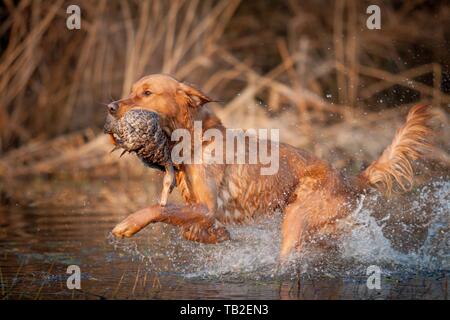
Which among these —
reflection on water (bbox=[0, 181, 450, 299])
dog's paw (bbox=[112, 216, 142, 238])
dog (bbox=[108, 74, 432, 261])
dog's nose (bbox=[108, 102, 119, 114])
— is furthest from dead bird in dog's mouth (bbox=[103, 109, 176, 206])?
reflection on water (bbox=[0, 181, 450, 299])

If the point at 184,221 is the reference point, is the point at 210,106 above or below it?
above

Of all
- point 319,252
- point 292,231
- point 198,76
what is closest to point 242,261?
point 292,231

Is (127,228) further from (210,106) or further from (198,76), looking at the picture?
(198,76)

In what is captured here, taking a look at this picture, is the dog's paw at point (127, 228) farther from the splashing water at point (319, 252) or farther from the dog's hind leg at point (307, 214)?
the dog's hind leg at point (307, 214)

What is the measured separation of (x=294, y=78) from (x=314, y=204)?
6243 mm

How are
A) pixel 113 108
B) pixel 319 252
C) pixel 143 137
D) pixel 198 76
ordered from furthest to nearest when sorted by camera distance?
1. pixel 198 76
2. pixel 319 252
3. pixel 113 108
4. pixel 143 137

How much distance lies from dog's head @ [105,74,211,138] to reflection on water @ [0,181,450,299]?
107 cm

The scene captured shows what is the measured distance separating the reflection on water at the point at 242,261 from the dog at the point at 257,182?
17 cm

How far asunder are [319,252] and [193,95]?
161 centimetres

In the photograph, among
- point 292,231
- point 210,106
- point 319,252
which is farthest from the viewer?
point 210,106

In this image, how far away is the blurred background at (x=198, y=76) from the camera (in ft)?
38.5

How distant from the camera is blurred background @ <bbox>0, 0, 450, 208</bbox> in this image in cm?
1175

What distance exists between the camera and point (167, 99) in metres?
6.23

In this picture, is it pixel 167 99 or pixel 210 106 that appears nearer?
pixel 167 99
